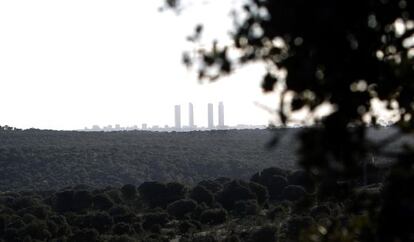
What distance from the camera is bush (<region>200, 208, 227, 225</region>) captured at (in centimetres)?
2984

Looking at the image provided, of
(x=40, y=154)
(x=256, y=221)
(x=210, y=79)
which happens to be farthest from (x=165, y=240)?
(x=40, y=154)

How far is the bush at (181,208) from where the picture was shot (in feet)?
106

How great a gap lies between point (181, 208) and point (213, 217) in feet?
9.98

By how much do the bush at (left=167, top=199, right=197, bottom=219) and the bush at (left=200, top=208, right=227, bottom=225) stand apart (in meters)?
2.10

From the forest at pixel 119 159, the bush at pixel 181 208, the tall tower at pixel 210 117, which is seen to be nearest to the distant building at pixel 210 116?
the tall tower at pixel 210 117

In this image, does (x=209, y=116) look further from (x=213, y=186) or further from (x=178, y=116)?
(x=213, y=186)

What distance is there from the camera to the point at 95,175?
60.4 metres

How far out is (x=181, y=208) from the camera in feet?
107

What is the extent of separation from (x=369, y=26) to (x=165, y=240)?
78.7 ft

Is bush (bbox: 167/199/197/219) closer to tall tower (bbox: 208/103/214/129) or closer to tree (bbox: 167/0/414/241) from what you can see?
tree (bbox: 167/0/414/241)

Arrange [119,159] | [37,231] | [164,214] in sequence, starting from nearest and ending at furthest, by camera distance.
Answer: [37,231]
[164,214]
[119,159]

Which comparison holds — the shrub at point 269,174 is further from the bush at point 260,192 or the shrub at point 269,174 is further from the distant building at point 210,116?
the distant building at point 210,116

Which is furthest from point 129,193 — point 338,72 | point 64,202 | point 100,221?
point 338,72

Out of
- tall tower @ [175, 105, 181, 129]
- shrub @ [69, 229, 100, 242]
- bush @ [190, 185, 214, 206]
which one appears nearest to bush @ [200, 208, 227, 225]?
bush @ [190, 185, 214, 206]
